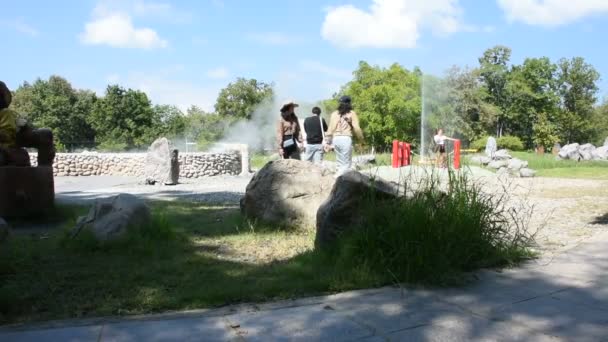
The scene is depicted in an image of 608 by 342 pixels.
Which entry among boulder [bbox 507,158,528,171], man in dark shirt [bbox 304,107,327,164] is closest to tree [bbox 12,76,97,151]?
boulder [bbox 507,158,528,171]

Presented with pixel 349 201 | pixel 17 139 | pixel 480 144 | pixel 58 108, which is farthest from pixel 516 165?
pixel 58 108

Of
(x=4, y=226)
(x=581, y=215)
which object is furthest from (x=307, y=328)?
(x=581, y=215)

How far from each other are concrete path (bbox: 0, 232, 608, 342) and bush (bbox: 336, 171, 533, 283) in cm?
27

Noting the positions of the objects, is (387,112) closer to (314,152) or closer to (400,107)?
(400,107)

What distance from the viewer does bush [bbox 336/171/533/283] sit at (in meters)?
3.55

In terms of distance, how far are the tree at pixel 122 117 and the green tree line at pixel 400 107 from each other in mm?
80

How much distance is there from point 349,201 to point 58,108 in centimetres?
4960

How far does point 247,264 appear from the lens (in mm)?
4281

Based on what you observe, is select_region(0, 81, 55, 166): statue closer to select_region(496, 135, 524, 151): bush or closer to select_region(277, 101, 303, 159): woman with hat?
select_region(277, 101, 303, 159): woman with hat

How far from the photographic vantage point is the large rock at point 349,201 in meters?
4.08

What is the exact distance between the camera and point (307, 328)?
2.68m

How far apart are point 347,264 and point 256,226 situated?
238 centimetres

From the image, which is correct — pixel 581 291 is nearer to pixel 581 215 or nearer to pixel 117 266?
pixel 117 266

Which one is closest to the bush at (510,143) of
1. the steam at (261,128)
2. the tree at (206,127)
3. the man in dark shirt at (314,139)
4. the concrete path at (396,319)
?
the steam at (261,128)
